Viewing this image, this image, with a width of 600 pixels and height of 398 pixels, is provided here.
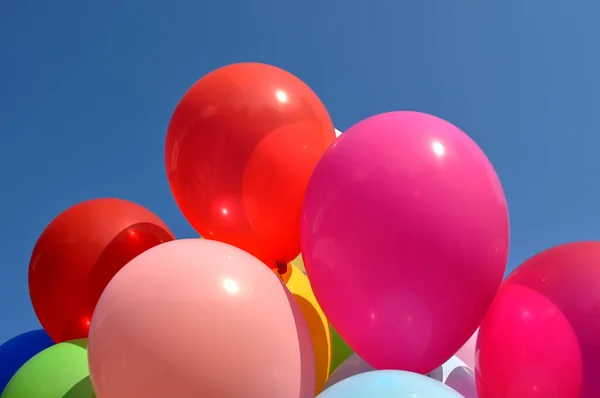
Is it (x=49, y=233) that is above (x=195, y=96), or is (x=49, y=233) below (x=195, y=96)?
below

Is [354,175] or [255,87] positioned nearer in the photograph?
[354,175]

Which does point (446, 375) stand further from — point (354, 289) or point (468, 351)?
point (354, 289)

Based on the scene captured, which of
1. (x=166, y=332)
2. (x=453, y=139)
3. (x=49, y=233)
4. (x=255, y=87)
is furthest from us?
(x=49, y=233)

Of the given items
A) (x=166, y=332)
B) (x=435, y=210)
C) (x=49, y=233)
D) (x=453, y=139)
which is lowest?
(x=166, y=332)

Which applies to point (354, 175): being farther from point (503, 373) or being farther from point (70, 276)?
point (70, 276)

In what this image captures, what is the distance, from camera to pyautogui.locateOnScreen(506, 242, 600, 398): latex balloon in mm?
1925

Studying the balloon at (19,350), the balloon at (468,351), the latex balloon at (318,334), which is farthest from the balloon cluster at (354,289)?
the balloon at (19,350)

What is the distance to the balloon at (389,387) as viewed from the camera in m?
1.48

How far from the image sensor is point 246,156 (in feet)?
8.53

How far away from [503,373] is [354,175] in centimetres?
93

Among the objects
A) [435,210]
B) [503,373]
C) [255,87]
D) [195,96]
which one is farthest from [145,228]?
[503,373]

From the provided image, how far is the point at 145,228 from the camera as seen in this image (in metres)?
3.19

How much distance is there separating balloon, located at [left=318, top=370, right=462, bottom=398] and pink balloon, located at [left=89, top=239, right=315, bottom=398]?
356 mm

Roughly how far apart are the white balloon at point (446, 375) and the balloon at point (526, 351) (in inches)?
14.1
